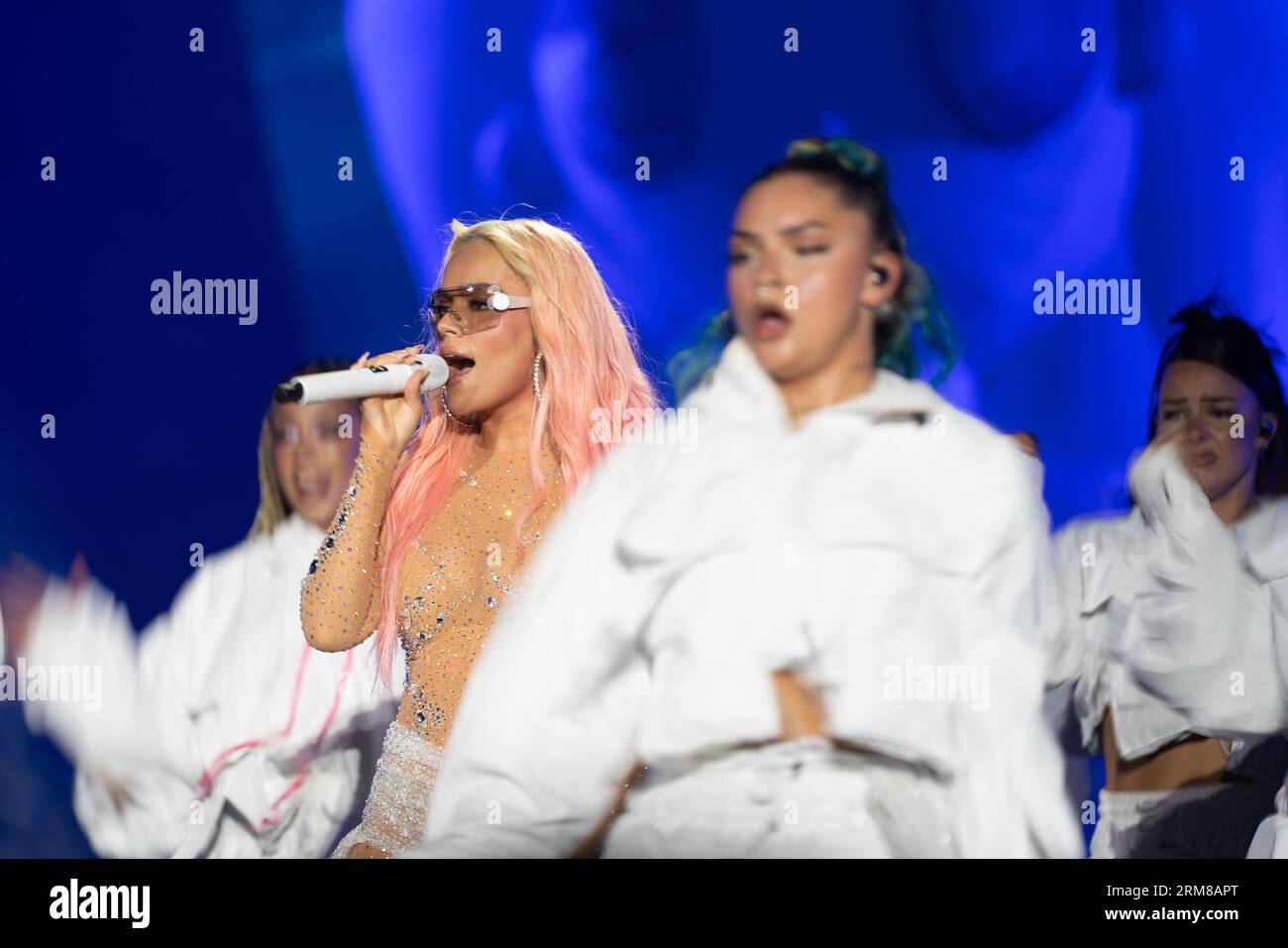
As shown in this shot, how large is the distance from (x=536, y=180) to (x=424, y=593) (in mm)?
874

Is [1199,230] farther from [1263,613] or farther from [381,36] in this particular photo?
[381,36]

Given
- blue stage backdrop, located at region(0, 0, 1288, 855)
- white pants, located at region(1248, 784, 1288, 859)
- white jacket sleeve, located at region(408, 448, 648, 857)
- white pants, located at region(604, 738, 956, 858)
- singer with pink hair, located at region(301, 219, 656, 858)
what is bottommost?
white pants, located at region(1248, 784, 1288, 859)

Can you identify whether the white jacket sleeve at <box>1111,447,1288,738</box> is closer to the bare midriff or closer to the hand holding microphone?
the bare midriff

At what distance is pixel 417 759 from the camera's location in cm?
255

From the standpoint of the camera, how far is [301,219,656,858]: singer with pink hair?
253 centimetres

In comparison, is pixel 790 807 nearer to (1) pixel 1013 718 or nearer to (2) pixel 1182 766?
(1) pixel 1013 718

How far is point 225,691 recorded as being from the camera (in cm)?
300

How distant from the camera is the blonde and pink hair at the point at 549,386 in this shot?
2611 mm

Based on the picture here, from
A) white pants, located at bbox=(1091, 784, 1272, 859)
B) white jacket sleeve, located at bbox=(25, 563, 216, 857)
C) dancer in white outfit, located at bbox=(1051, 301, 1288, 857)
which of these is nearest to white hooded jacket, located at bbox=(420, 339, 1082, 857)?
dancer in white outfit, located at bbox=(1051, 301, 1288, 857)

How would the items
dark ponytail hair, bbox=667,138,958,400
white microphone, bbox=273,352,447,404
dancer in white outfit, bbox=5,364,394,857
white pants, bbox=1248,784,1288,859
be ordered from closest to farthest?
white microphone, bbox=273,352,447,404
dark ponytail hair, bbox=667,138,958,400
white pants, bbox=1248,784,1288,859
dancer in white outfit, bbox=5,364,394,857

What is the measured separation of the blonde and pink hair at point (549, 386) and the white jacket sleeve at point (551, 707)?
135mm

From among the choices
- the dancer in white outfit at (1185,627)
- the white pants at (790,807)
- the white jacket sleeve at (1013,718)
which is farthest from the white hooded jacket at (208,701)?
the dancer in white outfit at (1185,627)

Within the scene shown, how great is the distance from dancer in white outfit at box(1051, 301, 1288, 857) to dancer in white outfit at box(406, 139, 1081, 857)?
262 mm

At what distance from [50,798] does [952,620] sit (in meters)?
1.87
